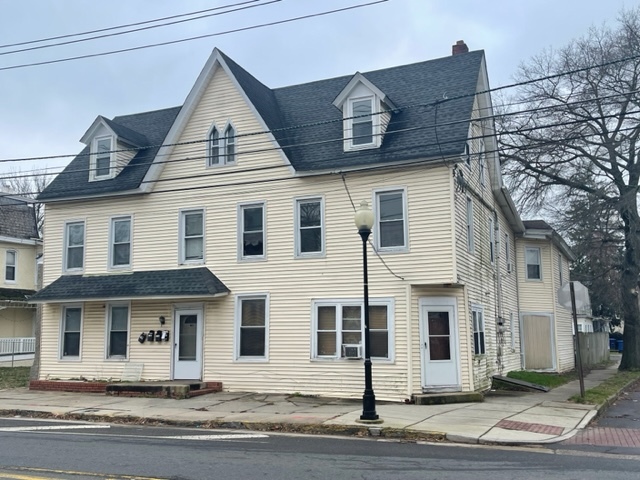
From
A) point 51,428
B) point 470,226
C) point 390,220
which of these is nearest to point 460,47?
point 470,226

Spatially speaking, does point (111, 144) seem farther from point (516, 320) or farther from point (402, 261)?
point (516, 320)

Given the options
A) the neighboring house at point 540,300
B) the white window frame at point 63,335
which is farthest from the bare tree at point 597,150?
the white window frame at point 63,335

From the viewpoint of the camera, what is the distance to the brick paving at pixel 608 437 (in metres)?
10.5

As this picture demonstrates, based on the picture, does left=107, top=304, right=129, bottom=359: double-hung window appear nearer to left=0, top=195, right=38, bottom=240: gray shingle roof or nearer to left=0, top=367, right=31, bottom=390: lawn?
left=0, top=367, right=31, bottom=390: lawn

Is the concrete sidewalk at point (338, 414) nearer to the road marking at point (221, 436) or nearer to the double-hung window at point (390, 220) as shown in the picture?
the road marking at point (221, 436)

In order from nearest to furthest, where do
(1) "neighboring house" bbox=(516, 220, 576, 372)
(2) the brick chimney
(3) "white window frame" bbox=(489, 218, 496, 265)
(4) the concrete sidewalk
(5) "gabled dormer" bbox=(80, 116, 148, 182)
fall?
1. (4) the concrete sidewalk
2. (5) "gabled dormer" bbox=(80, 116, 148, 182)
3. (3) "white window frame" bbox=(489, 218, 496, 265)
4. (2) the brick chimney
5. (1) "neighboring house" bbox=(516, 220, 576, 372)

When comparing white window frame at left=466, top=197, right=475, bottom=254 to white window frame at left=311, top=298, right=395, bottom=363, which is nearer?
white window frame at left=311, top=298, right=395, bottom=363

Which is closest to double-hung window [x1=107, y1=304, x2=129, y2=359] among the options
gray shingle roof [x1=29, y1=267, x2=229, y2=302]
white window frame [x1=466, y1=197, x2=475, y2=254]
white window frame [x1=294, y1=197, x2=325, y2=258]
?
gray shingle roof [x1=29, y1=267, x2=229, y2=302]

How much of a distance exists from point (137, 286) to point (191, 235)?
2.18 m

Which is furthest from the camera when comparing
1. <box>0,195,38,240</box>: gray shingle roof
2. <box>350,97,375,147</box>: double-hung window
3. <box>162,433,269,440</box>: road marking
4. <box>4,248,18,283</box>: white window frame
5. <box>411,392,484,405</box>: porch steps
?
<box>0,195,38,240</box>: gray shingle roof

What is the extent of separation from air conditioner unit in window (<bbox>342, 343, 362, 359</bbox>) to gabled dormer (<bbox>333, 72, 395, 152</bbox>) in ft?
17.8

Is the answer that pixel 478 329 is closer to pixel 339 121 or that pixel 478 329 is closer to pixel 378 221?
pixel 378 221

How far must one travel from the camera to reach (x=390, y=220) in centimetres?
1661

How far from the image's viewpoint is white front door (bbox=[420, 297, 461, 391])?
52.6 feet
